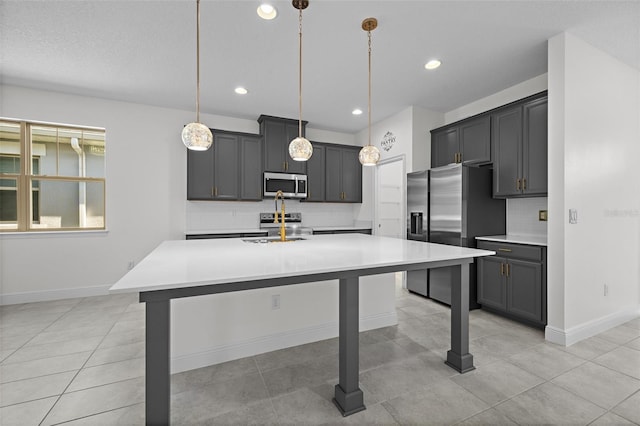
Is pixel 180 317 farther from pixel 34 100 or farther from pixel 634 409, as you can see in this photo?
pixel 34 100

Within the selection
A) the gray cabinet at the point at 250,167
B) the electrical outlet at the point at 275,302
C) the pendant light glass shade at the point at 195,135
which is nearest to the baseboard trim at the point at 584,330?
the electrical outlet at the point at 275,302

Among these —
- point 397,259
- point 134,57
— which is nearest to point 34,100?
point 134,57

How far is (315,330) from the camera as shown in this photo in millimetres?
2508

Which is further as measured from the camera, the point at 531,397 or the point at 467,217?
the point at 467,217

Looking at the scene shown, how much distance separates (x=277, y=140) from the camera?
4.68 m

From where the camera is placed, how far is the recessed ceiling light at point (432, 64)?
9.74 feet

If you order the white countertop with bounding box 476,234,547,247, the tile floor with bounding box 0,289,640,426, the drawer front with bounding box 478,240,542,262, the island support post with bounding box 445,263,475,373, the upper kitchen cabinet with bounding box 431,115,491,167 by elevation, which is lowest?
the tile floor with bounding box 0,289,640,426

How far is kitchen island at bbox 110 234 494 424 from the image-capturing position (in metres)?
1.21

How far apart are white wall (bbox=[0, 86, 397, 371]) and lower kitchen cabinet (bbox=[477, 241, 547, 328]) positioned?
3.95 feet

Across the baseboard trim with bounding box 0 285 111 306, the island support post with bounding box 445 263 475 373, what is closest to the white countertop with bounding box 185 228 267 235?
the baseboard trim with bounding box 0 285 111 306

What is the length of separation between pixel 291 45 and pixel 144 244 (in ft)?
11.5

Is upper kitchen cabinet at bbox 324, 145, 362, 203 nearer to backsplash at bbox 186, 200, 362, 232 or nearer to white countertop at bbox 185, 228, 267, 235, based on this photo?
backsplash at bbox 186, 200, 362, 232

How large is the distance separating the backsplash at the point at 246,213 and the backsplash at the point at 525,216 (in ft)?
9.01

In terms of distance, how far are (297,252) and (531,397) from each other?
1742 millimetres
